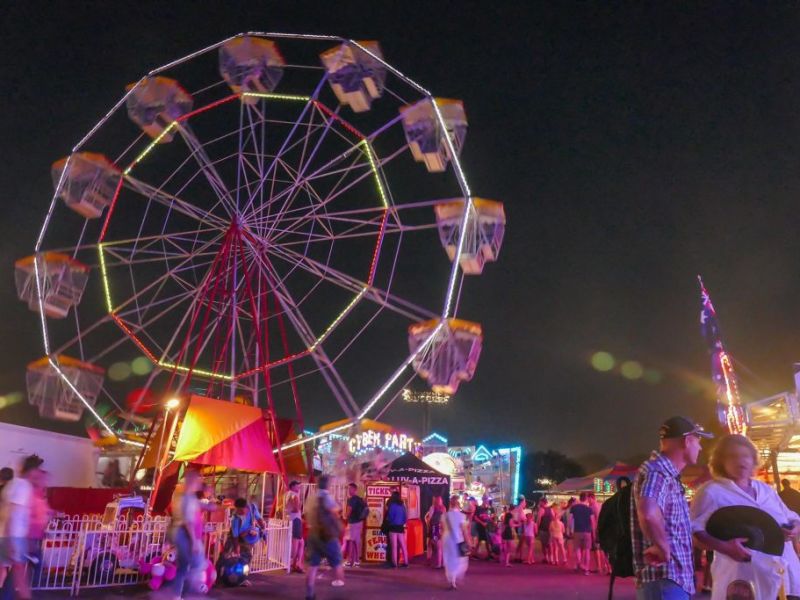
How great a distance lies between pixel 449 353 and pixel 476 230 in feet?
9.15

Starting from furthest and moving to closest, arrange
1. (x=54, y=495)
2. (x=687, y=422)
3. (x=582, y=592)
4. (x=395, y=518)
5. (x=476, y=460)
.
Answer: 1. (x=476, y=460)
2. (x=54, y=495)
3. (x=395, y=518)
4. (x=582, y=592)
5. (x=687, y=422)

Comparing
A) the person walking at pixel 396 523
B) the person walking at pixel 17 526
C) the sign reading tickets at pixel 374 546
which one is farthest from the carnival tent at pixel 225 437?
the person walking at pixel 17 526

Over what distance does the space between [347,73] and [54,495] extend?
492 inches

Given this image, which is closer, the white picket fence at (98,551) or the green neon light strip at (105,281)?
the white picket fence at (98,551)

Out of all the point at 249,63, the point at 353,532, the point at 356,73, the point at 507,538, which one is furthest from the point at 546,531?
the point at 249,63

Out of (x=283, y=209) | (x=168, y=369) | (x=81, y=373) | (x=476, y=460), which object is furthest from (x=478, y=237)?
(x=476, y=460)

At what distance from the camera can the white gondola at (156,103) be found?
16.1m

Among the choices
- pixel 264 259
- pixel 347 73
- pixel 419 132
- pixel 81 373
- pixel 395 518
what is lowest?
pixel 395 518

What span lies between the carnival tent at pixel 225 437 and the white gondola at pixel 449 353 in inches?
144

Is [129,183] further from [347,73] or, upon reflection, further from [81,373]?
[347,73]

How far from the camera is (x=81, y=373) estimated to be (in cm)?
1656

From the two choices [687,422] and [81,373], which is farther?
[81,373]

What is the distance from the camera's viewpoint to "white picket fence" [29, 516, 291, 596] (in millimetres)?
10180

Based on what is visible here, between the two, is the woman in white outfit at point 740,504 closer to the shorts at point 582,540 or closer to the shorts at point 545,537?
the shorts at point 582,540
